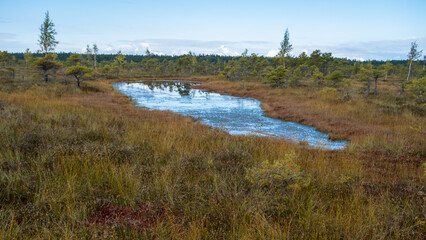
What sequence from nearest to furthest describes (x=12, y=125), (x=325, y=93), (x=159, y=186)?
1. (x=159, y=186)
2. (x=12, y=125)
3. (x=325, y=93)

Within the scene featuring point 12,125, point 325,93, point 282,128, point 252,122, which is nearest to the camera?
point 12,125

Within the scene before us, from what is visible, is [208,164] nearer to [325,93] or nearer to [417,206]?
[417,206]

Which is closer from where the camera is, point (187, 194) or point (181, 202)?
point (181, 202)

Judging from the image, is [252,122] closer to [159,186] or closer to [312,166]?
[312,166]

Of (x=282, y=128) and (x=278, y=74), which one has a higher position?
(x=278, y=74)

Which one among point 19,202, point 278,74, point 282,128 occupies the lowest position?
point 282,128

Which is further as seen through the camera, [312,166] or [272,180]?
[312,166]

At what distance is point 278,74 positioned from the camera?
108ft

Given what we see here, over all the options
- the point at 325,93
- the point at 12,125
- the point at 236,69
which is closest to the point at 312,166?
the point at 12,125

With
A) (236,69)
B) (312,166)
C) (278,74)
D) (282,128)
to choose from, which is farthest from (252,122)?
(236,69)

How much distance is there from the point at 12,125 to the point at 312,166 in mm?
8026

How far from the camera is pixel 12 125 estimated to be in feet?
22.0

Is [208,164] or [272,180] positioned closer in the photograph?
[272,180]

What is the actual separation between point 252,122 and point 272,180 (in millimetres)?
11546
